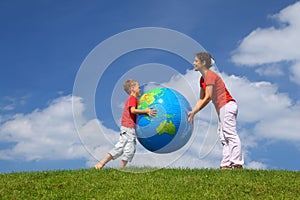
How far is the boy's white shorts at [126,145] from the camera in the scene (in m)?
11.6

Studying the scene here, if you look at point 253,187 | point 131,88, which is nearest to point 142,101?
point 131,88

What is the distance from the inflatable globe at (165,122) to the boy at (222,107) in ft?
1.32

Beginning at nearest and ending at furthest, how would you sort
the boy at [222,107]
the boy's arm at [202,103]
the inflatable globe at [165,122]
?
the inflatable globe at [165,122] < the boy's arm at [202,103] < the boy at [222,107]

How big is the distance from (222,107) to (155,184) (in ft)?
9.59

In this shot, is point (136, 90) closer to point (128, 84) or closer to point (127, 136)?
point (128, 84)

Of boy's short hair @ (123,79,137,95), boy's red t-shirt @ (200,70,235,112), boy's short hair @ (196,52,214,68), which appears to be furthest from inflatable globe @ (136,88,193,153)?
boy's short hair @ (196,52,214,68)

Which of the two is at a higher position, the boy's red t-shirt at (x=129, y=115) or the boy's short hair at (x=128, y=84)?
the boy's short hair at (x=128, y=84)

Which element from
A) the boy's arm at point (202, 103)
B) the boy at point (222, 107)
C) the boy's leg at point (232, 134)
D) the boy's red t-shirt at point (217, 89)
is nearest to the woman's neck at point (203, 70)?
the boy at point (222, 107)

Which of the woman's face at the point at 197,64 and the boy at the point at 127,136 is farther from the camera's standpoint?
the boy at the point at 127,136

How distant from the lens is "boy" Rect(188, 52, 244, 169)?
11008mm

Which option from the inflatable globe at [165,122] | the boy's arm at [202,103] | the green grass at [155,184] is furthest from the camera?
the boy's arm at [202,103]

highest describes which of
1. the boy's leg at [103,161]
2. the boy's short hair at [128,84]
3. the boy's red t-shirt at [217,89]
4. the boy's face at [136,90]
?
the boy's red t-shirt at [217,89]

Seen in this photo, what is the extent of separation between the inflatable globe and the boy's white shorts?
57 cm

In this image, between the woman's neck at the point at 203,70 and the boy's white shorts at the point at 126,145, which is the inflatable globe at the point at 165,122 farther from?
the woman's neck at the point at 203,70
